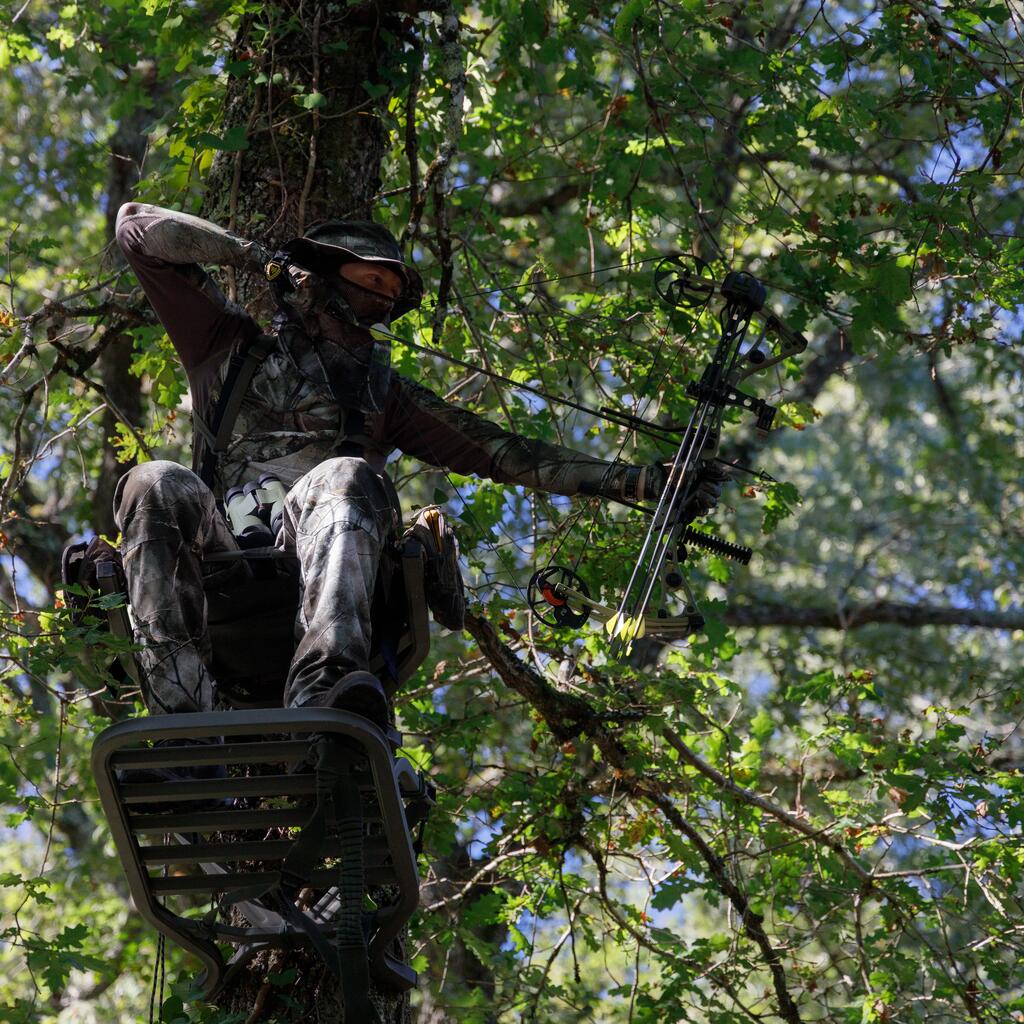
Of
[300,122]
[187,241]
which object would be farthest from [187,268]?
[300,122]

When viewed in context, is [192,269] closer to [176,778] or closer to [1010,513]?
[176,778]

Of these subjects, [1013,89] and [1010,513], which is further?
[1010,513]

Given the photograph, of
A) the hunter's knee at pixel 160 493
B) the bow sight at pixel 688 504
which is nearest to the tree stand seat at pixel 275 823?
the hunter's knee at pixel 160 493

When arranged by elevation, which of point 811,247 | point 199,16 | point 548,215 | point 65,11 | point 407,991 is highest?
point 548,215

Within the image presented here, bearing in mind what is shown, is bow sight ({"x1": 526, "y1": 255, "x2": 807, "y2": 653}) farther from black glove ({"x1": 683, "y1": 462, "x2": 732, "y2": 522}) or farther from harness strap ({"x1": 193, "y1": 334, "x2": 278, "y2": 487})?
harness strap ({"x1": 193, "y1": 334, "x2": 278, "y2": 487})

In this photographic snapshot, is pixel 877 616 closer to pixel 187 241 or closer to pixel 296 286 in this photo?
pixel 296 286

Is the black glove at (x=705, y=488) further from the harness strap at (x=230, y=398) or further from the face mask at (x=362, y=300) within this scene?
the harness strap at (x=230, y=398)

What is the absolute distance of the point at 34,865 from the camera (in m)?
13.8

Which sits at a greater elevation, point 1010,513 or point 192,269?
point 1010,513

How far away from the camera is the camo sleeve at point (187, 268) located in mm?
5066

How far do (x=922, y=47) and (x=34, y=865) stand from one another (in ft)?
33.6

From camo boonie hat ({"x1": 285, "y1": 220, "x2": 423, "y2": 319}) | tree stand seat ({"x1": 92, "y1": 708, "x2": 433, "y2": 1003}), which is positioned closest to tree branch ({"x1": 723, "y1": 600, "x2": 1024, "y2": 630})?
camo boonie hat ({"x1": 285, "y1": 220, "x2": 423, "y2": 319})

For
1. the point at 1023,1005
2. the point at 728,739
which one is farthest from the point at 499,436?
the point at 1023,1005

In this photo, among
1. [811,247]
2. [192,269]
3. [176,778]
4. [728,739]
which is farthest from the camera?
[728,739]
